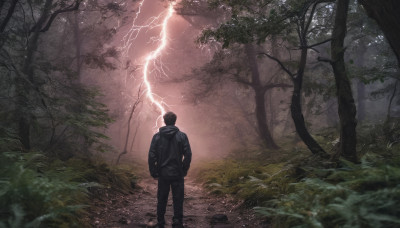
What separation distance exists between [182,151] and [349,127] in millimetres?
3202

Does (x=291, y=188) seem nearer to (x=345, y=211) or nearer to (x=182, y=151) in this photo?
(x=182, y=151)

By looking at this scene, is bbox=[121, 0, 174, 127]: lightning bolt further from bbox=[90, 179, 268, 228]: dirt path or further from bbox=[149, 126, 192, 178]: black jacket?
bbox=[149, 126, 192, 178]: black jacket

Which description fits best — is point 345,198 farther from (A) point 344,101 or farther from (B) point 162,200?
(B) point 162,200

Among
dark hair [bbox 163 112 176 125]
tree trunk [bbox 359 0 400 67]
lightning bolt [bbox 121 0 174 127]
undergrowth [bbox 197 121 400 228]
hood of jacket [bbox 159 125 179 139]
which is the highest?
lightning bolt [bbox 121 0 174 127]

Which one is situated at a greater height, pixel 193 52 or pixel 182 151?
pixel 193 52

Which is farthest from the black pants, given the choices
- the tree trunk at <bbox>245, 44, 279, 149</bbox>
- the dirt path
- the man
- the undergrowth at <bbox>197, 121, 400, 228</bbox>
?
the tree trunk at <bbox>245, 44, 279, 149</bbox>

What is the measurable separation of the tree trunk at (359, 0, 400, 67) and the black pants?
4.17 m

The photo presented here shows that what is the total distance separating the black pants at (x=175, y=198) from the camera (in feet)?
17.6

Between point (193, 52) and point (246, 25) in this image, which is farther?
point (193, 52)

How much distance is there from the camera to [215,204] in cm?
775

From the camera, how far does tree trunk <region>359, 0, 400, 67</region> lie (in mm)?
4652

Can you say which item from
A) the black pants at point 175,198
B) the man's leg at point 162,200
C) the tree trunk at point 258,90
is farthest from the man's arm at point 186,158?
the tree trunk at point 258,90

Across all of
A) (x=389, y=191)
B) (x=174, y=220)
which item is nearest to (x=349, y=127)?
(x=389, y=191)

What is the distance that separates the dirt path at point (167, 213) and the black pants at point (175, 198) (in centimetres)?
37
